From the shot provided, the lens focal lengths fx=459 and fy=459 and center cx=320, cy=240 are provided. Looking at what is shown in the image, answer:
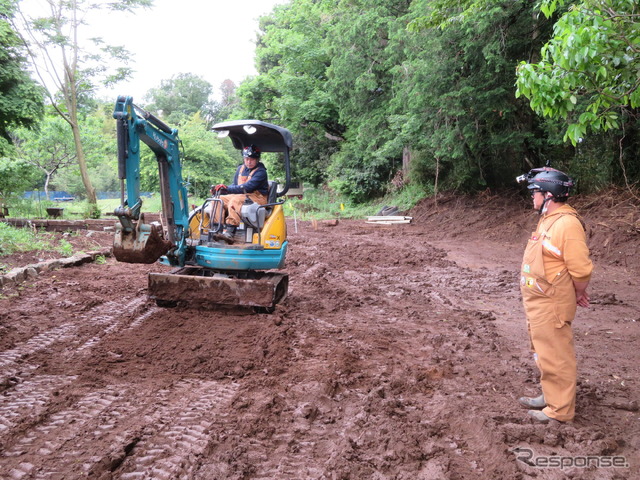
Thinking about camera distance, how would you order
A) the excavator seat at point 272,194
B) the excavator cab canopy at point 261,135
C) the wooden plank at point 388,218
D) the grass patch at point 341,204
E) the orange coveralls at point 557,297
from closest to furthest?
the orange coveralls at point 557,297 → the excavator cab canopy at point 261,135 → the excavator seat at point 272,194 → the wooden plank at point 388,218 → the grass patch at point 341,204

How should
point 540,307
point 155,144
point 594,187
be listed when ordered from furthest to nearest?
point 594,187, point 155,144, point 540,307

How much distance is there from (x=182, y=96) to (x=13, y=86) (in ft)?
160

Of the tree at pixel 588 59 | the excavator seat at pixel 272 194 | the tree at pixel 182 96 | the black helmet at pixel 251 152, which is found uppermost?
the tree at pixel 182 96

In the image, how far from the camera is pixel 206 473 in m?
2.74

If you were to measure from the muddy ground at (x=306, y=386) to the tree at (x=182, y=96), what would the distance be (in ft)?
185

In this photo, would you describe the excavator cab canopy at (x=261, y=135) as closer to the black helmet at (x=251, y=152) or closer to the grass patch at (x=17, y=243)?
the black helmet at (x=251, y=152)

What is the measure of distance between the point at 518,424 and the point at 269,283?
330cm

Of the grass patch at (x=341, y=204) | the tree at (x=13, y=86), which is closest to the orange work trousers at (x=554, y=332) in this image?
the grass patch at (x=341, y=204)

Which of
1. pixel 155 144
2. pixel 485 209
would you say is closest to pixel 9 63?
pixel 155 144

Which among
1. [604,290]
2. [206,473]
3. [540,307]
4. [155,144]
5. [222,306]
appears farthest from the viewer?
[604,290]

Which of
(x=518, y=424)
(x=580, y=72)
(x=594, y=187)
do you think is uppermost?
(x=580, y=72)

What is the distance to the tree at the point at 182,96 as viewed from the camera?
5906cm

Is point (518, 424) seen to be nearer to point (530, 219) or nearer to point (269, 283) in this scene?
point (269, 283)

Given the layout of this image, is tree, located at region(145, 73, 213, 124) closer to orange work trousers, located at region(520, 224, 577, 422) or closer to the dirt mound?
the dirt mound
